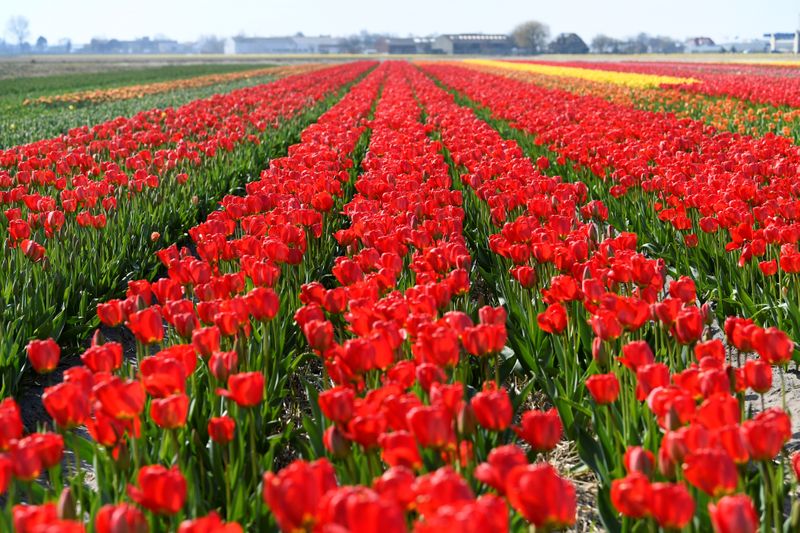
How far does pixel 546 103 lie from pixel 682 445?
13.2m

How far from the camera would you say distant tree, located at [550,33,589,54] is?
431 feet

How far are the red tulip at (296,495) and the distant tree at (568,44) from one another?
444ft

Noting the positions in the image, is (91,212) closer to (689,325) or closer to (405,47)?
(689,325)

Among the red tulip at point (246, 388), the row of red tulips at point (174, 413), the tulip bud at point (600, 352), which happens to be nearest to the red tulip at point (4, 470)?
the row of red tulips at point (174, 413)

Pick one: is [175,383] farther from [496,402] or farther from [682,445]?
[682,445]

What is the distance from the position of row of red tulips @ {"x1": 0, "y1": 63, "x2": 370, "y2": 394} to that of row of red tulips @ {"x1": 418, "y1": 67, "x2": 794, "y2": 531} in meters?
2.30

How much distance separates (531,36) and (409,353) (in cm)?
14160

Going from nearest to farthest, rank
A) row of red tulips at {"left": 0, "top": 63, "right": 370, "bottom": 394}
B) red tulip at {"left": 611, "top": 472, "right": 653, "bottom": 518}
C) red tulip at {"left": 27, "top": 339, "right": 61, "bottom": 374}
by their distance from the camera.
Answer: red tulip at {"left": 611, "top": 472, "right": 653, "bottom": 518}
red tulip at {"left": 27, "top": 339, "right": 61, "bottom": 374}
row of red tulips at {"left": 0, "top": 63, "right": 370, "bottom": 394}

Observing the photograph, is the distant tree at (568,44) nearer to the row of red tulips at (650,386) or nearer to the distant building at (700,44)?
the distant building at (700,44)

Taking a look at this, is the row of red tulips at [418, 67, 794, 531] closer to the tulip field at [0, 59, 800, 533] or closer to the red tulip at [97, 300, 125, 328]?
the tulip field at [0, 59, 800, 533]

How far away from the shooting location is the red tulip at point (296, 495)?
1569mm

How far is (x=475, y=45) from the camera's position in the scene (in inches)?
5443

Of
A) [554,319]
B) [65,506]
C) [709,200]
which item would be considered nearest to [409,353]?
[554,319]

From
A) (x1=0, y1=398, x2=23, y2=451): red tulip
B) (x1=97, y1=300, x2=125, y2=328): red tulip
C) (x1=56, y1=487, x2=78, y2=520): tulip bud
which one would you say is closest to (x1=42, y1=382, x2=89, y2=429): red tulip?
(x1=0, y1=398, x2=23, y2=451): red tulip
